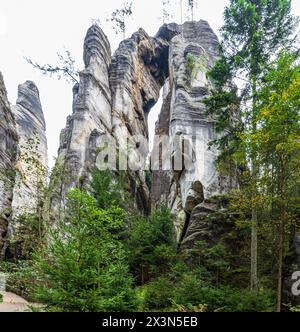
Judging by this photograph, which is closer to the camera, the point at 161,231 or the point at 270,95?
the point at 270,95

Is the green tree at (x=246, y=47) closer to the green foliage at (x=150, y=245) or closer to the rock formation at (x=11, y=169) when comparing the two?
the green foliage at (x=150, y=245)

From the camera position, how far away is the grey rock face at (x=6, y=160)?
17172mm

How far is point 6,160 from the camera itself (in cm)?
1819

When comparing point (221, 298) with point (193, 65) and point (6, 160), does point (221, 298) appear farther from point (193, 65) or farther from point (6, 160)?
point (193, 65)

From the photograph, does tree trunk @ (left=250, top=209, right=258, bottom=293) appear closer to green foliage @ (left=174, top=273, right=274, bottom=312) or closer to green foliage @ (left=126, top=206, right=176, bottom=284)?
green foliage @ (left=174, top=273, right=274, bottom=312)

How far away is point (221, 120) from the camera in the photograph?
1457 cm

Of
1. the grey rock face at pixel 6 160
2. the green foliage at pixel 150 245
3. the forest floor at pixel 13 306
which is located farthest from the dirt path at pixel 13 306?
the green foliage at pixel 150 245

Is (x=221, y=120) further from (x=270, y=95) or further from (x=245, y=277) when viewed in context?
(x=245, y=277)

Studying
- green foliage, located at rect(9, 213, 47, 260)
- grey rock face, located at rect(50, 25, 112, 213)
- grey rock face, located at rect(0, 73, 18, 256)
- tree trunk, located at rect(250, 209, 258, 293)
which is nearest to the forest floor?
green foliage, located at rect(9, 213, 47, 260)

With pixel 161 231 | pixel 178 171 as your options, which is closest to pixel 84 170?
pixel 178 171

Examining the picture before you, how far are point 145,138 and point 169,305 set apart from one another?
82.2 ft

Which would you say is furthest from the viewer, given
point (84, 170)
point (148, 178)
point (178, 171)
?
point (148, 178)

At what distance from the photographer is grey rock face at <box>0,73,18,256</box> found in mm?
17172
